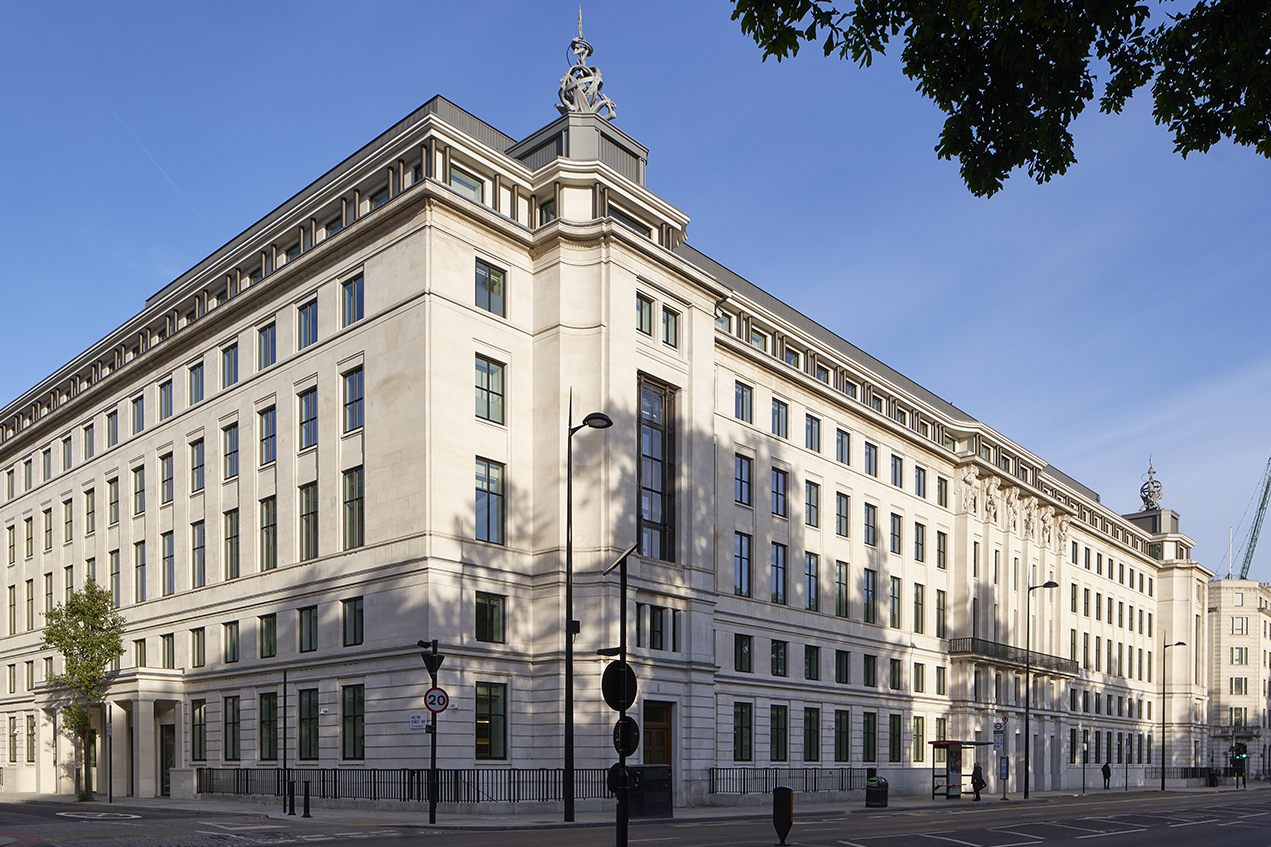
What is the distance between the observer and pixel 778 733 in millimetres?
51406

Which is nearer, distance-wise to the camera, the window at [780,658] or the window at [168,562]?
the window at [168,562]

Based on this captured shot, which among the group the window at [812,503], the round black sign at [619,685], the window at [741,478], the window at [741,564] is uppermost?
the window at [741,478]

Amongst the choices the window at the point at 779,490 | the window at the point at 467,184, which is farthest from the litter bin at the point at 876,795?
the window at the point at 467,184

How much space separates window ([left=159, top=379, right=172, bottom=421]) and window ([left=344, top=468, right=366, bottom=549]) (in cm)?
1583

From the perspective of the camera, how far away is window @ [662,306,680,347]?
143 ft

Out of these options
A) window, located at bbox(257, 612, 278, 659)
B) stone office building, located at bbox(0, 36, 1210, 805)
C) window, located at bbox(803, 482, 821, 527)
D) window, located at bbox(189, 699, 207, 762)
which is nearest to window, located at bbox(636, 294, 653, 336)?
stone office building, located at bbox(0, 36, 1210, 805)

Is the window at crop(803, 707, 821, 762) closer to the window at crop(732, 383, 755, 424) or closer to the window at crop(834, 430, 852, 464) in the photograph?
the window at crop(834, 430, 852, 464)

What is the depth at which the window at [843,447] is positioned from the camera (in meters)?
58.5

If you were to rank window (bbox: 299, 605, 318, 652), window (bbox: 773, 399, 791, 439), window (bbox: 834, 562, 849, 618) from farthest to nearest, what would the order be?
window (bbox: 834, 562, 849, 618), window (bbox: 773, 399, 791, 439), window (bbox: 299, 605, 318, 652)

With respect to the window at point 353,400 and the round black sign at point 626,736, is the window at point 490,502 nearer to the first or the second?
the window at point 353,400

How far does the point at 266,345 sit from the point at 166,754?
18.3 meters

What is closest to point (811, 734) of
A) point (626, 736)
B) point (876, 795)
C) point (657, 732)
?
point (876, 795)

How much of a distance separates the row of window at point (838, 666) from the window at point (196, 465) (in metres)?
24.5

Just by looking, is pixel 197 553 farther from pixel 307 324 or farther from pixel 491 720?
pixel 491 720
